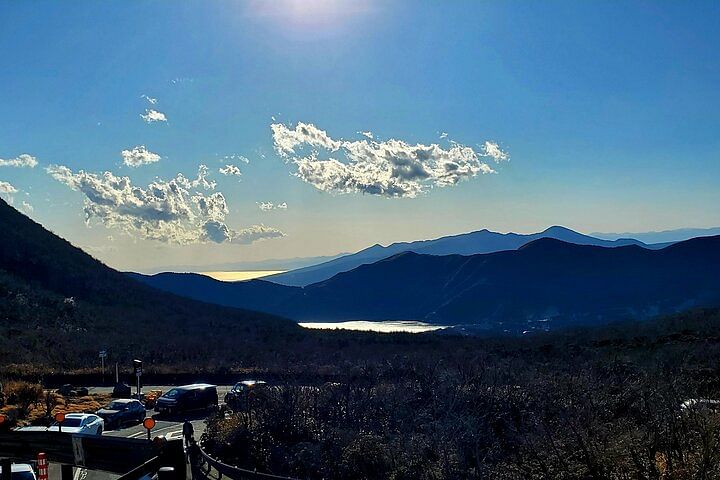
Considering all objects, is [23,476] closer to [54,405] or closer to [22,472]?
[22,472]

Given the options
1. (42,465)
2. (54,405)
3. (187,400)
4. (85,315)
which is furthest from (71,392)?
(85,315)

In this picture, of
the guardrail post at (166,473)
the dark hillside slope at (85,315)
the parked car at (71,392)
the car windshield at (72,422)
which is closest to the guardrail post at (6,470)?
the guardrail post at (166,473)

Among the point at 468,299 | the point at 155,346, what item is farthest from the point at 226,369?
the point at 468,299

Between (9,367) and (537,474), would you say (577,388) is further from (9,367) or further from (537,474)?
(9,367)

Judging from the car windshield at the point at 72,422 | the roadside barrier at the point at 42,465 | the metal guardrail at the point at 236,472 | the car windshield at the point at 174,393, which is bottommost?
the metal guardrail at the point at 236,472

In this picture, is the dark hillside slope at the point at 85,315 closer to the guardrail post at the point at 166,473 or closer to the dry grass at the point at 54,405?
the dry grass at the point at 54,405

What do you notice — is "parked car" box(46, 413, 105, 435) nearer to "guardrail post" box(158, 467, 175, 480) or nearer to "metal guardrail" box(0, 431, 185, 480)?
"metal guardrail" box(0, 431, 185, 480)
